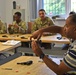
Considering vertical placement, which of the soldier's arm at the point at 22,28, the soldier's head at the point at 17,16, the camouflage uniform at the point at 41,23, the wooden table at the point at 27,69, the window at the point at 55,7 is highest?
the window at the point at 55,7

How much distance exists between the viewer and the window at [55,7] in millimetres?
7230

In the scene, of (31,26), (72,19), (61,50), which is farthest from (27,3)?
(72,19)

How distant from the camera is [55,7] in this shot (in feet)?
Result: 24.0

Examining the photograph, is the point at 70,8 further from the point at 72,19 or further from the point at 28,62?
the point at 72,19

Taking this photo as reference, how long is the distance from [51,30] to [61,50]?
9.61ft

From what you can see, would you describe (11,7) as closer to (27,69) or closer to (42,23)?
(42,23)

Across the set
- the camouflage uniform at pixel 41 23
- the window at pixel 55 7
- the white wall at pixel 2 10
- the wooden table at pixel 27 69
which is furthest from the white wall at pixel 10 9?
the wooden table at pixel 27 69

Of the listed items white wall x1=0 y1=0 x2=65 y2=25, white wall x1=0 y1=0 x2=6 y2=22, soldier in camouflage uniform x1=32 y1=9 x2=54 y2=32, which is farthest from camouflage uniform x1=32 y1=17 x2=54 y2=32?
white wall x1=0 y1=0 x2=6 y2=22

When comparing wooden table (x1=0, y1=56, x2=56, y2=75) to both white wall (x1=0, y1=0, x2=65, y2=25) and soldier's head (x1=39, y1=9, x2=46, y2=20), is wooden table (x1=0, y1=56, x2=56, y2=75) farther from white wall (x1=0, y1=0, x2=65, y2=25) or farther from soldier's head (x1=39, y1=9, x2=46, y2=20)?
white wall (x1=0, y1=0, x2=65, y2=25)

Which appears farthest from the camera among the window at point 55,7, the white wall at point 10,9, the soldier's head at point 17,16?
the window at point 55,7

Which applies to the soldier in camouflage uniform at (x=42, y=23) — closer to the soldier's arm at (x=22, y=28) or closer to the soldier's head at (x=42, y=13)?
the soldier's head at (x=42, y=13)

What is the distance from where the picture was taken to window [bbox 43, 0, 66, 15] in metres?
7.23

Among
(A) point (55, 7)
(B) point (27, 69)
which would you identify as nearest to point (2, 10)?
(A) point (55, 7)

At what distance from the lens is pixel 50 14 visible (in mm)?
7367
